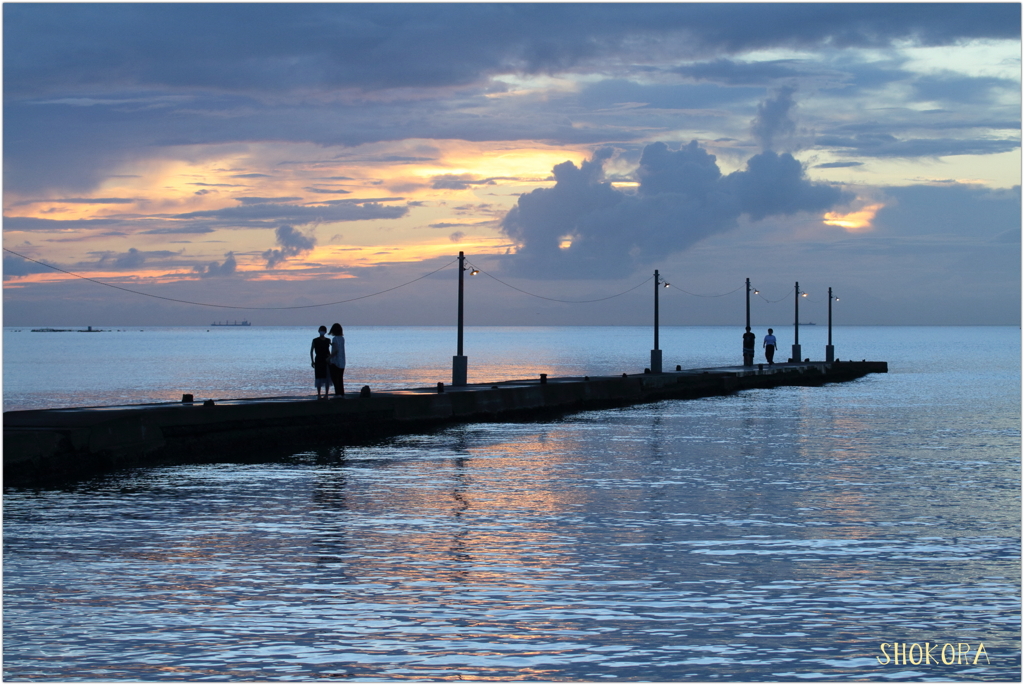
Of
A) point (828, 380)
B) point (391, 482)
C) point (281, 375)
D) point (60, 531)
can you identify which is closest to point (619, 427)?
point (391, 482)

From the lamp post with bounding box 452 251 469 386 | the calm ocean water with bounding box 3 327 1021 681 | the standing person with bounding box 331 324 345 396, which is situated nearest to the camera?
the calm ocean water with bounding box 3 327 1021 681

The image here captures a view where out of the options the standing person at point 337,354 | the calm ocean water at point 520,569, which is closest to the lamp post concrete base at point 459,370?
the standing person at point 337,354

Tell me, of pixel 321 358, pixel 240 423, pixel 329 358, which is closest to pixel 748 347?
pixel 329 358

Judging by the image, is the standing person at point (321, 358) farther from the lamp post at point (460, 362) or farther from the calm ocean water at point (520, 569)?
the lamp post at point (460, 362)

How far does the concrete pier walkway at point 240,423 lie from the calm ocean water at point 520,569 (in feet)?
3.80

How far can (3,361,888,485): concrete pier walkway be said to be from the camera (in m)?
20.3

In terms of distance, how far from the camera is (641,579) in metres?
12.1

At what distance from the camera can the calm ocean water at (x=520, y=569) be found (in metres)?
9.15

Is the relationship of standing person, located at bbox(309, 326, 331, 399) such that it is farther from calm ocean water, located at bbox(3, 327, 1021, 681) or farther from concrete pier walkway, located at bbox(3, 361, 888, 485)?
calm ocean water, located at bbox(3, 327, 1021, 681)

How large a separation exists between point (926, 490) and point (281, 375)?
239ft

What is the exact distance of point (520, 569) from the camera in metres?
12.6

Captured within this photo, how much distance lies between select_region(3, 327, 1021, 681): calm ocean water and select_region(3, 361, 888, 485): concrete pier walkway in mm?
1159

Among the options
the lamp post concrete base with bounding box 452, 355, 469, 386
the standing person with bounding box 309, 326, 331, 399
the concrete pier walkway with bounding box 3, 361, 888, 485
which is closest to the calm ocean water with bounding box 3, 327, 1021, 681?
the concrete pier walkway with bounding box 3, 361, 888, 485

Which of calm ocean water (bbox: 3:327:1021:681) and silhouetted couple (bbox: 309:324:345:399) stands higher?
silhouetted couple (bbox: 309:324:345:399)
